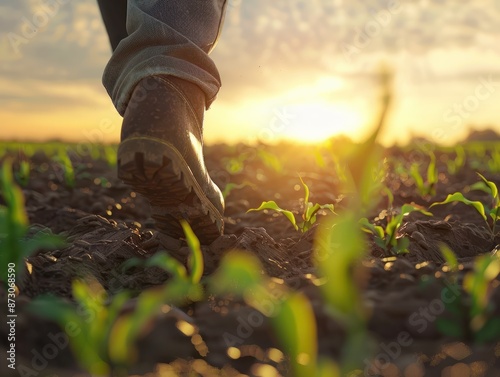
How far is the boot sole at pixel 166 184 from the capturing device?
1497mm

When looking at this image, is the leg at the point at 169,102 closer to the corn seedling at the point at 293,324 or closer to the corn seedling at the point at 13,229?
the corn seedling at the point at 13,229

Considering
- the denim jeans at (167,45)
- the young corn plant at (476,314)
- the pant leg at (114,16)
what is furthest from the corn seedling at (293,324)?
the pant leg at (114,16)

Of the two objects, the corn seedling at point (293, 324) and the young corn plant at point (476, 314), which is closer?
the corn seedling at point (293, 324)

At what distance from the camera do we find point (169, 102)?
1688mm

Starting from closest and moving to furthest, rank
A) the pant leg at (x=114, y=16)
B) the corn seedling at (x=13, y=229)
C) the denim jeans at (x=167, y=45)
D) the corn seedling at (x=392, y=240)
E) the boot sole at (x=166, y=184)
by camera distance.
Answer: the corn seedling at (x=13, y=229) < the boot sole at (x=166, y=184) < the corn seedling at (x=392, y=240) < the denim jeans at (x=167, y=45) < the pant leg at (x=114, y=16)

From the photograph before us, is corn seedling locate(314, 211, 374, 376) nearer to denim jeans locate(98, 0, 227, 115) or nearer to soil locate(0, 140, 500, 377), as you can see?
soil locate(0, 140, 500, 377)

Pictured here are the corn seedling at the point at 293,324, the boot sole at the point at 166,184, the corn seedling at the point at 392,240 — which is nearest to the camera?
the corn seedling at the point at 293,324

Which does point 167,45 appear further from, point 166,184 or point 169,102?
point 166,184

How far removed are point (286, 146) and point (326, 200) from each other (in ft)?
17.9

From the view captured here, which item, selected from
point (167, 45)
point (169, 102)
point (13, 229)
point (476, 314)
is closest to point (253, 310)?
point (476, 314)

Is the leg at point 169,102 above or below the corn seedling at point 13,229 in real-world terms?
above

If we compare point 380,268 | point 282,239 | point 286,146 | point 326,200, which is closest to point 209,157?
point 286,146

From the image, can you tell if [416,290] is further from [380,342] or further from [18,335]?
[18,335]

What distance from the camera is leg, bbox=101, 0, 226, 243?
1532 mm
